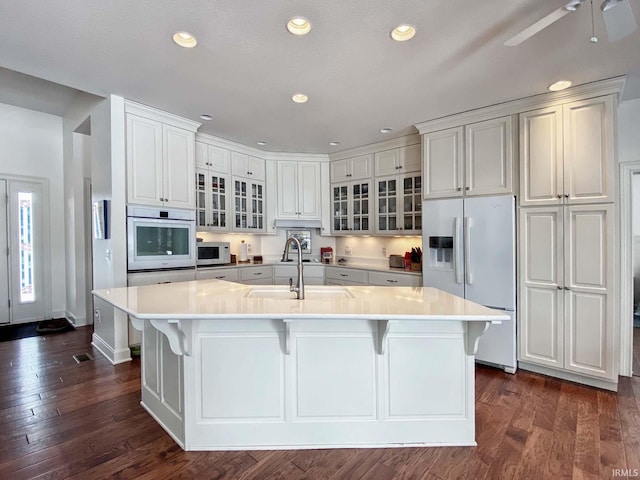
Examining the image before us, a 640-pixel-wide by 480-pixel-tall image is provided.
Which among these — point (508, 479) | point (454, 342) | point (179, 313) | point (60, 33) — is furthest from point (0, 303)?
point (508, 479)

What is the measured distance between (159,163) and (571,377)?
4.50m

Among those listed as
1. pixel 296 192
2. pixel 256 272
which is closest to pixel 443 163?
pixel 296 192

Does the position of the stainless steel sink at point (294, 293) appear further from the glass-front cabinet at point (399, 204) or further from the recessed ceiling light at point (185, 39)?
the glass-front cabinet at point (399, 204)

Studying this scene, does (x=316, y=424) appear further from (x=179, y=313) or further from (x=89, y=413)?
(x=89, y=413)

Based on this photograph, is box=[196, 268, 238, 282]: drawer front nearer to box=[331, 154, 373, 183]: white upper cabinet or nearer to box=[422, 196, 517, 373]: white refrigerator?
box=[331, 154, 373, 183]: white upper cabinet

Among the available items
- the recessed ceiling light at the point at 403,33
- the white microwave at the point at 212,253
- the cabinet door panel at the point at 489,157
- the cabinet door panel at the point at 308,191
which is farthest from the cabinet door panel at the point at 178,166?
the cabinet door panel at the point at 489,157

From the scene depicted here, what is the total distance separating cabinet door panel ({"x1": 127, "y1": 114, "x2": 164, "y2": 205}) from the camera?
313 cm

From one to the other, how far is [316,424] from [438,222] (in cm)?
243

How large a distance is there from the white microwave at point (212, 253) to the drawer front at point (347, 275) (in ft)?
4.78

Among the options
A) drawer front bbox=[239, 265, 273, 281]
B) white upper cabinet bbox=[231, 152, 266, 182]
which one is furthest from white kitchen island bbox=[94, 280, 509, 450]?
white upper cabinet bbox=[231, 152, 266, 182]

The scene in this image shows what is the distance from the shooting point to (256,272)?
4.55m

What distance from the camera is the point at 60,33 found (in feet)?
6.69

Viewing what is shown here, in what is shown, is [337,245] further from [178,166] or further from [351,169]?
[178,166]

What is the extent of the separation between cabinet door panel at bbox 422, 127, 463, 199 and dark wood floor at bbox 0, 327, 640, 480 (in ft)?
6.43
